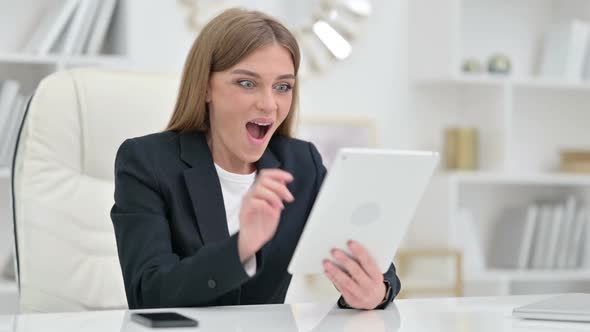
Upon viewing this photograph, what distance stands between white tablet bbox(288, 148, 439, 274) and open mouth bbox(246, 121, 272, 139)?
1.51 ft

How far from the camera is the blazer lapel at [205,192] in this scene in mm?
1740

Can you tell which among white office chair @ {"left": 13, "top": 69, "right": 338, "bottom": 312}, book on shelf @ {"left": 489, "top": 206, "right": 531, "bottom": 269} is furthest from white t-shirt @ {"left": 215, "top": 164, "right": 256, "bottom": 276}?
book on shelf @ {"left": 489, "top": 206, "right": 531, "bottom": 269}

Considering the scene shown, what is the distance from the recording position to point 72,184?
201 centimetres

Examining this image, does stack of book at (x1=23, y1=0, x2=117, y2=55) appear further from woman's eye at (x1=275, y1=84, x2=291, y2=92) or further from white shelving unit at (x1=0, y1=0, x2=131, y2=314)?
woman's eye at (x1=275, y1=84, x2=291, y2=92)

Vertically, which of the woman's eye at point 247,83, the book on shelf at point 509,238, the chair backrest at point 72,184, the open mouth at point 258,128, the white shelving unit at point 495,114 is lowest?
the book on shelf at point 509,238

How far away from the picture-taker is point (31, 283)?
1.91 metres

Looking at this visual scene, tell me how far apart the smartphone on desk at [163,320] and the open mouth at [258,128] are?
57cm

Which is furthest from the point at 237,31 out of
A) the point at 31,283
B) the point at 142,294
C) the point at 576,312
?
the point at 576,312

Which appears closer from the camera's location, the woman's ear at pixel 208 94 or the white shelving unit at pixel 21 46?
the woman's ear at pixel 208 94

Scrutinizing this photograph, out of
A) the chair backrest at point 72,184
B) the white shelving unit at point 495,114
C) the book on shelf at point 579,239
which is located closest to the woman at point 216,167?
the chair backrest at point 72,184

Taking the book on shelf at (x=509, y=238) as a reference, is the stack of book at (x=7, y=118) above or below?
above

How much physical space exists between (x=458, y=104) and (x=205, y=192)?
2.46m

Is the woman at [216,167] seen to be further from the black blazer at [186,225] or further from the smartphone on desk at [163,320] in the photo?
the smartphone on desk at [163,320]

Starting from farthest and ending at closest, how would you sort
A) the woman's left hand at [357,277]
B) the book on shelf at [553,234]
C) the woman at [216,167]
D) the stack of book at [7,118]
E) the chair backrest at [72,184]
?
the book on shelf at [553,234] → the stack of book at [7,118] → the chair backrest at [72,184] → the woman at [216,167] → the woman's left hand at [357,277]
